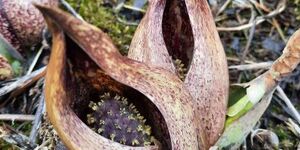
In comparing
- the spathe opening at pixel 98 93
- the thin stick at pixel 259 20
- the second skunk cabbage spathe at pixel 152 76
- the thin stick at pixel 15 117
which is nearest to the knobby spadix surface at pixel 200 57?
the second skunk cabbage spathe at pixel 152 76

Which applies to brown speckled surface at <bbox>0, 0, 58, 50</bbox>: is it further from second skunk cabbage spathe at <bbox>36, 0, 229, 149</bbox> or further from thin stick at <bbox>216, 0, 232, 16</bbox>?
thin stick at <bbox>216, 0, 232, 16</bbox>

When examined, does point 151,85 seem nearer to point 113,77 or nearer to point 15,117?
point 113,77

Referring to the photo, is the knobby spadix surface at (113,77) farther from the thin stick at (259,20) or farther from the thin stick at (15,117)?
the thin stick at (259,20)

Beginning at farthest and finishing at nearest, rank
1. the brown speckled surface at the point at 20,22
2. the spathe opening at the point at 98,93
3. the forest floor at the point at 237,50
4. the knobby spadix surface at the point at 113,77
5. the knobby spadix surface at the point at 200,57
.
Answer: the brown speckled surface at the point at 20,22
the forest floor at the point at 237,50
the knobby spadix surface at the point at 200,57
the spathe opening at the point at 98,93
the knobby spadix surface at the point at 113,77

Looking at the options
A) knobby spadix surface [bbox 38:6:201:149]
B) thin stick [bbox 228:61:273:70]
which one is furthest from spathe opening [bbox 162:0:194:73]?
thin stick [bbox 228:61:273:70]

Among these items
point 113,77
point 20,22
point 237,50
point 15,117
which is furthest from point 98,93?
point 237,50

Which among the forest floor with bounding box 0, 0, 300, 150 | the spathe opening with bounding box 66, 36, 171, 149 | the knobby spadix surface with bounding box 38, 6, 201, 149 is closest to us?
the knobby spadix surface with bounding box 38, 6, 201, 149
